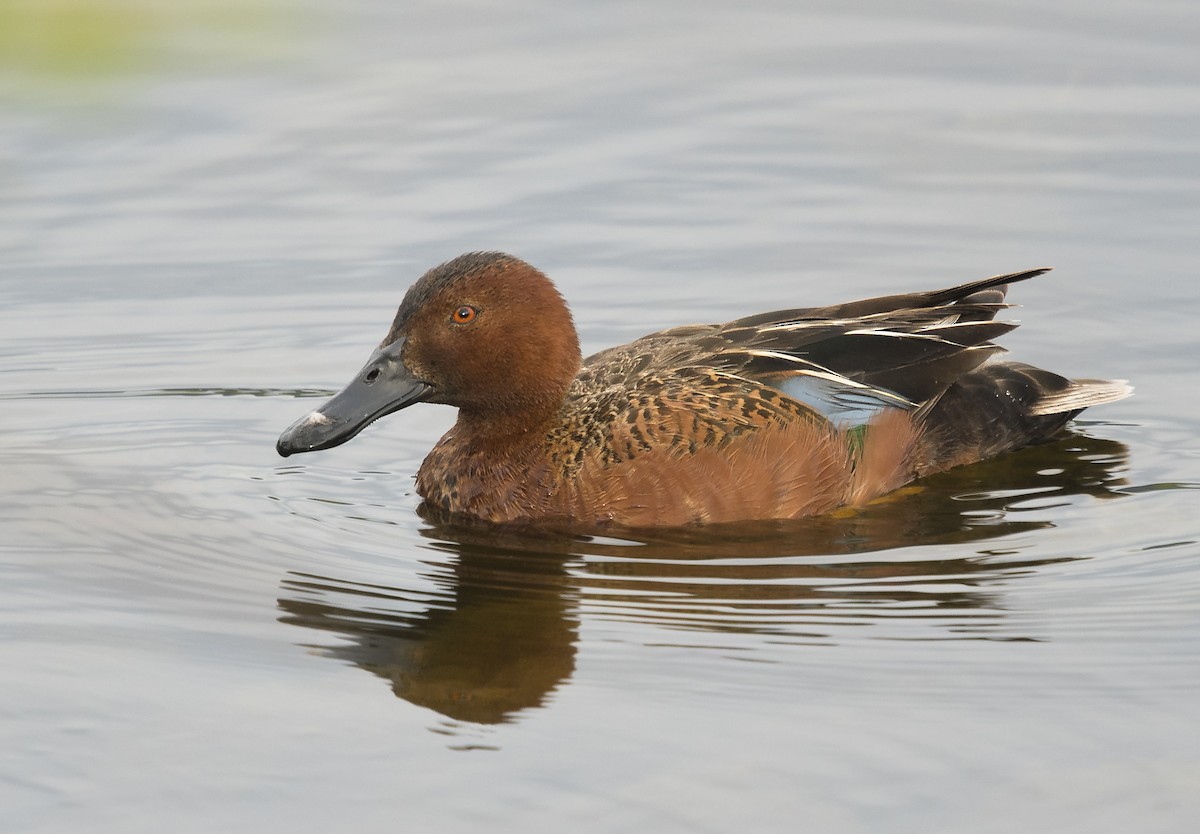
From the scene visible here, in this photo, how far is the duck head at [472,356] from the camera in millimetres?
7781

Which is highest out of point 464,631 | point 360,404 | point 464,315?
point 464,315

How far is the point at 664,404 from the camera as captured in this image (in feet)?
25.9

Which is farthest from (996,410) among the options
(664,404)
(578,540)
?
(578,540)

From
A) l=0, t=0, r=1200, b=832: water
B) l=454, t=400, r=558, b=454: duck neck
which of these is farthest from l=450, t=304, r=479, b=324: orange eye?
l=0, t=0, r=1200, b=832: water

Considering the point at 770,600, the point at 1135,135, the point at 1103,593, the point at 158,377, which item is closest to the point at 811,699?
the point at 770,600

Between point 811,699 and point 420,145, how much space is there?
7255mm

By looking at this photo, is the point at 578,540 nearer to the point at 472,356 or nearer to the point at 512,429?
the point at 512,429

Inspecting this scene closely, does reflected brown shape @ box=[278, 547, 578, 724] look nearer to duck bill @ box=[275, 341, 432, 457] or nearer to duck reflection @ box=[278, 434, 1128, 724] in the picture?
duck reflection @ box=[278, 434, 1128, 724]

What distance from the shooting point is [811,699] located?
18.7ft

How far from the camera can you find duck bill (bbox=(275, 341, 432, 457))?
7.66 m

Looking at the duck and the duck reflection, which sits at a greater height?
the duck

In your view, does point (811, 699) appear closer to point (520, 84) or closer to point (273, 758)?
point (273, 758)

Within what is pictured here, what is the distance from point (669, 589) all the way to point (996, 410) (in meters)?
2.47

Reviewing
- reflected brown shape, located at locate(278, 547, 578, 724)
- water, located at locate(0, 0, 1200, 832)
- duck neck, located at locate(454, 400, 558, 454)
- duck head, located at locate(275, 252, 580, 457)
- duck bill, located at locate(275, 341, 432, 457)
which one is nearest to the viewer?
water, located at locate(0, 0, 1200, 832)
